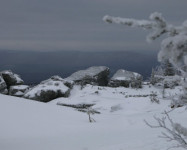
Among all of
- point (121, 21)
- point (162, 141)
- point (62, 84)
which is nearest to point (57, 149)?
point (162, 141)

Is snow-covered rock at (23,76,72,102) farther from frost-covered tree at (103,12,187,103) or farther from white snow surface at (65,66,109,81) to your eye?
frost-covered tree at (103,12,187,103)

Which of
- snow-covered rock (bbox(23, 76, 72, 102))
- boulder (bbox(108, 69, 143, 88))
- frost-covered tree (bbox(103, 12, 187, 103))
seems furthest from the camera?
boulder (bbox(108, 69, 143, 88))

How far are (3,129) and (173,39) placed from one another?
4.46 meters

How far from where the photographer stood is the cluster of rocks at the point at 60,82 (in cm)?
1720

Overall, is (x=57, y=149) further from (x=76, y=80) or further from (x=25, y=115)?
(x=76, y=80)

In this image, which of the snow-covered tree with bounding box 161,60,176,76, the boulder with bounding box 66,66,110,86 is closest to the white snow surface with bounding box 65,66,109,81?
the boulder with bounding box 66,66,110,86

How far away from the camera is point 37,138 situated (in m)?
5.39

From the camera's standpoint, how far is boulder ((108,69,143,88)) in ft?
68.1

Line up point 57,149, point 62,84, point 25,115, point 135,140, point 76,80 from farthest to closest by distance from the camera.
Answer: point 76,80 < point 62,84 < point 25,115 < point 135,140 < point 57,149

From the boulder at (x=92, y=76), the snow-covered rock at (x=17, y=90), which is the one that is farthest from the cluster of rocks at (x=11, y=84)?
the boulder at (x=92, y=76)

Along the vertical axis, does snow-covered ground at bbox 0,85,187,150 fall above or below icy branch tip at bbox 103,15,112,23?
below

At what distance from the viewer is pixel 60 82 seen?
18438 mm

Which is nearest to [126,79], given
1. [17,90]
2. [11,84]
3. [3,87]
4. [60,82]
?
[60,82]

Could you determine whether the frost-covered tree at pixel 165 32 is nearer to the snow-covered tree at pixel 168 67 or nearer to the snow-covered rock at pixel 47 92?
the snow-covered tree at pixel 168 67
